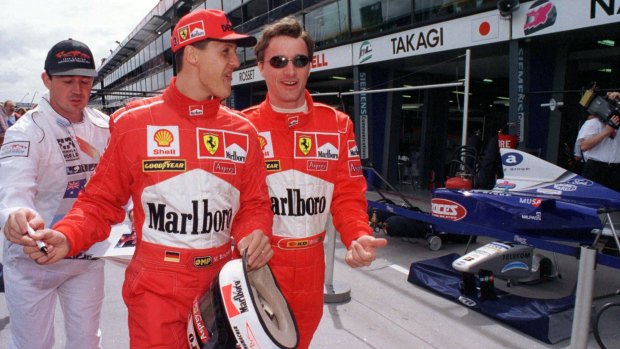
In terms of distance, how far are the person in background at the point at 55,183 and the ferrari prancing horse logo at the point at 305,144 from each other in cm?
118

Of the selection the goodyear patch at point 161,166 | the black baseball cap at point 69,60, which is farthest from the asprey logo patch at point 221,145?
the black baseball cap at point 69,60

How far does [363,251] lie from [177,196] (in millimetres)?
792

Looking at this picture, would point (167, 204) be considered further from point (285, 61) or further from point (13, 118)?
point (13, 118)

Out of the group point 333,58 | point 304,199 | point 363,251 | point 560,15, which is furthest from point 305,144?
point 333,58

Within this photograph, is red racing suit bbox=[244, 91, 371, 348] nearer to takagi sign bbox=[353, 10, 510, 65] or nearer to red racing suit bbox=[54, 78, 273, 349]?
red racing suit bbox=[54, 78, 273, 349]

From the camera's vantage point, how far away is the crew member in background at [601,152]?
5.83 meters

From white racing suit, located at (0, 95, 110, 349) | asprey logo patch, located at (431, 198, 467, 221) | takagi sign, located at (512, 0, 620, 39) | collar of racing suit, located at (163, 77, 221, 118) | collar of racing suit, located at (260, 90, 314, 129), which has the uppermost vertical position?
takagi sign, located at (512, 0, 620, 39)

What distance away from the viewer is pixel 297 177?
85.7 inches

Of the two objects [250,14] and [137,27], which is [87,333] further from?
[137,27]

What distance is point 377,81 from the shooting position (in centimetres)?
1263

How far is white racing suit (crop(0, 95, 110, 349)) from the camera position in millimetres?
2146

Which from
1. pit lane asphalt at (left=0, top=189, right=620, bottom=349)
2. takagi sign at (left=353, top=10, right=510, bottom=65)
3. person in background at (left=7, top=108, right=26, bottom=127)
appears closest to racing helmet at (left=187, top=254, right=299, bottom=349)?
pit lane asphalt at (left=0, top=189, right=620, bottom=349)

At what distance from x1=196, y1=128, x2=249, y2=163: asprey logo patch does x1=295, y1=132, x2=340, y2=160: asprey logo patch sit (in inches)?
15.6

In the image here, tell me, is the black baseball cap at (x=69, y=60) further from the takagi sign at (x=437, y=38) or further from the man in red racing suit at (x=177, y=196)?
the takagi sign at (x=437, y=38)
